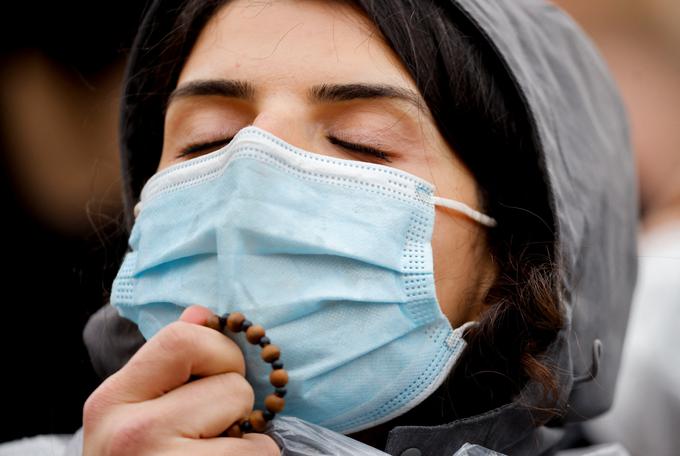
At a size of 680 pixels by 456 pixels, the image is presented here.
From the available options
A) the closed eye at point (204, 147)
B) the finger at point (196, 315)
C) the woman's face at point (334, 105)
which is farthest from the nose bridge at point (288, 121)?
the finger at point (196, 315)

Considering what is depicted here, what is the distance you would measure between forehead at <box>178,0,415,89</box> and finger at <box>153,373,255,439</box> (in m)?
0.63

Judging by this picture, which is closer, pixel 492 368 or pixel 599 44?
pixel 492 368

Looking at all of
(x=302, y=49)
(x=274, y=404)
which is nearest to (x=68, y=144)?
(x=302, y=49)

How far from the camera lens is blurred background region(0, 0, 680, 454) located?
9.26ft

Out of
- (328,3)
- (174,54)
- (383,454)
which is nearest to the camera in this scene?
(383,454)

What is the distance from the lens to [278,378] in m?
1.37

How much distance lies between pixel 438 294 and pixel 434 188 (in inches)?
8.6

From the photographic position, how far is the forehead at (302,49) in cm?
160

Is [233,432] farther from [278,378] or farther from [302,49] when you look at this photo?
[302,49]

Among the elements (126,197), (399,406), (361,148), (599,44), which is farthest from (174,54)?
(599,44)

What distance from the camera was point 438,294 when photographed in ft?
5.27

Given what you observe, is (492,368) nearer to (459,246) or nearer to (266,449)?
(459,246)

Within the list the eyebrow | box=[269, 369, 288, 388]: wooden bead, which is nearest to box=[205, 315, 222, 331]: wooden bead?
box=[269, 369, 288, 388]: wooden bead

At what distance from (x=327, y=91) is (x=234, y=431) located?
69cm
